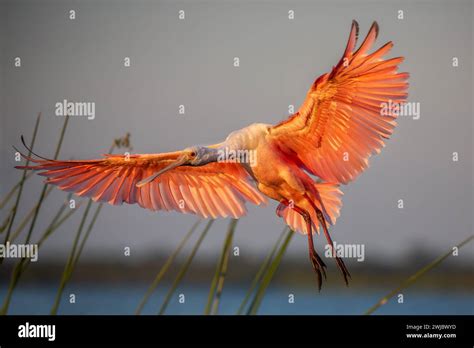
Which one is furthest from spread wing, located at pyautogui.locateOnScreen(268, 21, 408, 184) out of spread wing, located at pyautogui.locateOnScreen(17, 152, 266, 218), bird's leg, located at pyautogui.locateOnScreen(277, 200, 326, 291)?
spread wing, located at pyautogui.locateOnScreen(17, 152, 266, 218)

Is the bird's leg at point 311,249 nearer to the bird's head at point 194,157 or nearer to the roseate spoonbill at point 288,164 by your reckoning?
the roseate spoonbill at point 288,164

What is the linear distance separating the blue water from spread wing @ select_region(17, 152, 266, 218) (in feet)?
1.80

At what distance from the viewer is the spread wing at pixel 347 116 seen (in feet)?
9.60

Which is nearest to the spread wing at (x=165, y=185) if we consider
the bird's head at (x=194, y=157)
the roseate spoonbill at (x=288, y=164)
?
the roseate spoonbill at (x=288, y=164)

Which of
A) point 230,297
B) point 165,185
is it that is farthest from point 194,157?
point 230,297

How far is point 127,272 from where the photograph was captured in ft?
13.9

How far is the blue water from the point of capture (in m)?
3.79

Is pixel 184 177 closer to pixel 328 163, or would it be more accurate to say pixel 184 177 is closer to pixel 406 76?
pixel 328 163

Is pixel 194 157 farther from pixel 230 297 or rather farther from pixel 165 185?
pixel 230 297

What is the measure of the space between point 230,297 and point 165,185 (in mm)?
1277

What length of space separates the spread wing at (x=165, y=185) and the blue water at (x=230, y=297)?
55 cm

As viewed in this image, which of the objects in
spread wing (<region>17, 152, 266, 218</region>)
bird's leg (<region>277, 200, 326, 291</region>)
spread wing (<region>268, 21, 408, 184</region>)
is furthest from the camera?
spread wing (<region>17, 152, 266, 218</region>)

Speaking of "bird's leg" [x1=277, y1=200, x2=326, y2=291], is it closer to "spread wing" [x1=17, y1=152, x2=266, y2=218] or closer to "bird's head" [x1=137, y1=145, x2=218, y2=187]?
"spread wing" [x1=17, y1=152, x2=266, y2=218]
